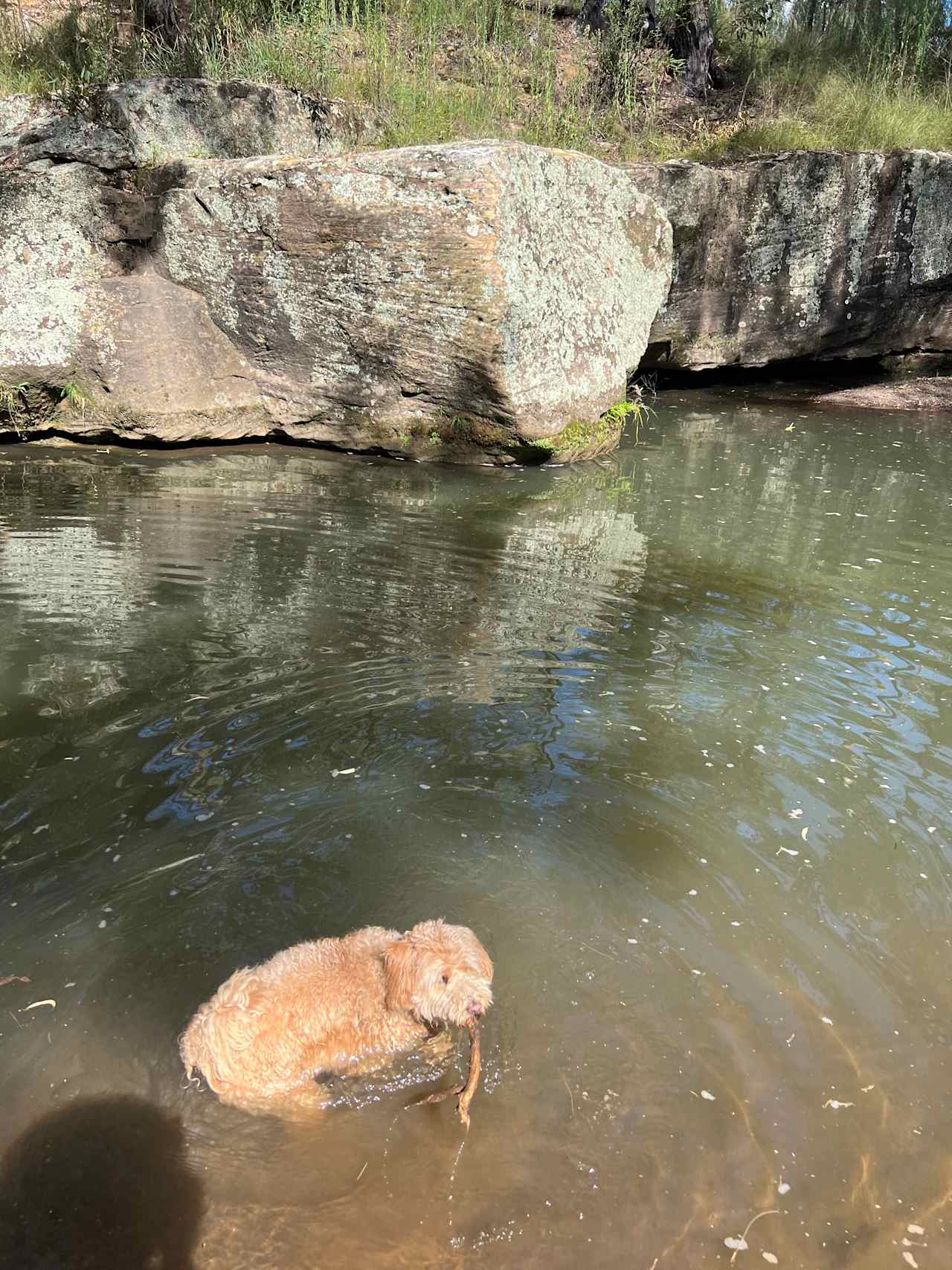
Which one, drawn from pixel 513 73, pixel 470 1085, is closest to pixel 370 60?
pixel 513 73

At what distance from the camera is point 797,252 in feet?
42.1

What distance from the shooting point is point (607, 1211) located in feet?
7.06

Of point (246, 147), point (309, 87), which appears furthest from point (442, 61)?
point (246, 147)

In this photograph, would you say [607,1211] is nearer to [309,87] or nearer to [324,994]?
[324,994]

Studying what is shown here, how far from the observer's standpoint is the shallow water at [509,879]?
85.4 inches

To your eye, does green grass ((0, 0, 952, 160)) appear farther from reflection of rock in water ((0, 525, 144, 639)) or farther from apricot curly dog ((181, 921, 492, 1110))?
apricot curly dog ((181, 921, 492, 1110))

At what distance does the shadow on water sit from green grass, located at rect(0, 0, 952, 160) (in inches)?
428

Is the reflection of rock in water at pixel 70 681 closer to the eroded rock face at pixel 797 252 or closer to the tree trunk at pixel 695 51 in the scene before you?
the eroded rock face at pixel 797 252

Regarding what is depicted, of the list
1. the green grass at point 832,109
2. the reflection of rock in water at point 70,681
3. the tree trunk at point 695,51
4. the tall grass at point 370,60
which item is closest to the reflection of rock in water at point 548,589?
the reflection of rock in water at point 70,681

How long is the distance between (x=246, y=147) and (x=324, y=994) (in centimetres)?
1057

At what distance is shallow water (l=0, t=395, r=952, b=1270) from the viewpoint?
217cm

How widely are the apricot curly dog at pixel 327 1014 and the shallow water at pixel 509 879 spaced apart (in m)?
0.10

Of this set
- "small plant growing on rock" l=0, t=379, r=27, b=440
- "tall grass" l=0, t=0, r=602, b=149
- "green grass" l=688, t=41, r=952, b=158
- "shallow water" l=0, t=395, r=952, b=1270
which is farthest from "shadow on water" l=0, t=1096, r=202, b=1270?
"green grass" l=688, t=41, r=952, b=158

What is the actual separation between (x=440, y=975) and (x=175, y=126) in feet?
35.2
